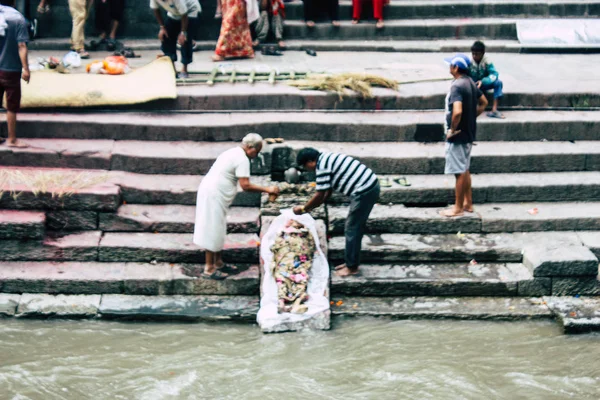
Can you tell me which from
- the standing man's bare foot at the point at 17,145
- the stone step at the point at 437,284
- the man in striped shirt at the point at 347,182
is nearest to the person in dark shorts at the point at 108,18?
the standing man's bare foot at the point at 17,145

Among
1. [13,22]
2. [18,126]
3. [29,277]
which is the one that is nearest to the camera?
[29,277]

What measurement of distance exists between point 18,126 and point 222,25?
11.8 feet

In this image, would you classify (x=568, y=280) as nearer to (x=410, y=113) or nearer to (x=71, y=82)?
(x=410, y=113)

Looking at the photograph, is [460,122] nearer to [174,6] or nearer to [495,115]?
[495,115]

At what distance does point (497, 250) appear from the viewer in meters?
8.26

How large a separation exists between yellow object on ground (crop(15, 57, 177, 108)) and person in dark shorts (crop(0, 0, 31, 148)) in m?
0.64

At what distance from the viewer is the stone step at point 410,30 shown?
42.2 ft

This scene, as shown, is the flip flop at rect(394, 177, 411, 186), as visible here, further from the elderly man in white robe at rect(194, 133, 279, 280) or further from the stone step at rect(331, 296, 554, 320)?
the elderly man in white robe at rect(194, 133, 279, 280)

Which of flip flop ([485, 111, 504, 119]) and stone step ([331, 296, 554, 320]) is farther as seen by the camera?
flip flop ([485, 111, 504, 119])

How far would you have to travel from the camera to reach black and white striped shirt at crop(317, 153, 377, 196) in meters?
7.54

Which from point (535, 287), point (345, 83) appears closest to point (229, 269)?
point (535, 287)

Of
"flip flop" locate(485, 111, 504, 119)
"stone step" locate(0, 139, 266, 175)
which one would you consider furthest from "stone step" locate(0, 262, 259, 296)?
"flip flop" locate(485, 111, 504, 119)

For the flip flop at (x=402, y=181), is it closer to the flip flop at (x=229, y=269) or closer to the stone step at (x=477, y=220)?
the stone step at (x=477, y=220)

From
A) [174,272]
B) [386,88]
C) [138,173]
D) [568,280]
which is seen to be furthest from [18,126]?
[568,280]
